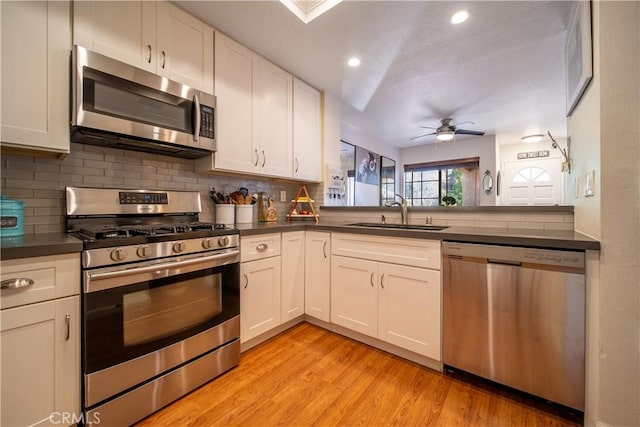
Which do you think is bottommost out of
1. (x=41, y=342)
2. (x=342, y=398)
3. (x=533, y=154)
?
(x=342, y=398)

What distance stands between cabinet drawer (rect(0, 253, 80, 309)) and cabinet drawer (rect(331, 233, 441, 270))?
156 centimetres

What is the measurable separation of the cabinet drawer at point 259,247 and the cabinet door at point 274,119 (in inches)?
25.1

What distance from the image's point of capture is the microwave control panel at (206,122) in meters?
1.88

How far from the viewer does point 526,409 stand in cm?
139

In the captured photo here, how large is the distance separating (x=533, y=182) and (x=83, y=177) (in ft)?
23.7

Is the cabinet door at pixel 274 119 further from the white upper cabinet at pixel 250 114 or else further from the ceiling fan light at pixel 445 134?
the ceiling fan light at pixel 445 134

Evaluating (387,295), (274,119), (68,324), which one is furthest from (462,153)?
(68,324)

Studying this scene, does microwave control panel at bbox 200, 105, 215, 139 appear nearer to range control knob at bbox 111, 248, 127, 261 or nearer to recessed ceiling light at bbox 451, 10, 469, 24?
range control knob at bbox 111, 248, 127, 261

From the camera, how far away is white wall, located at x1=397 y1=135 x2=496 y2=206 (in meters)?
5.39

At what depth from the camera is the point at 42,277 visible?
3.59ft

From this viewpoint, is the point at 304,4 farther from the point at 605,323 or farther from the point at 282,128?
the point at 605,323

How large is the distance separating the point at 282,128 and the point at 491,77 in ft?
7.45

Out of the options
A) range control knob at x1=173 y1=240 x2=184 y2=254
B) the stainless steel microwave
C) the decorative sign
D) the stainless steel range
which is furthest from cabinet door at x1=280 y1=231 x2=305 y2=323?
the decorative sign

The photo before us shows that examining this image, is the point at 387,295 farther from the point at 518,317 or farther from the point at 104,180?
the point at 104,180
